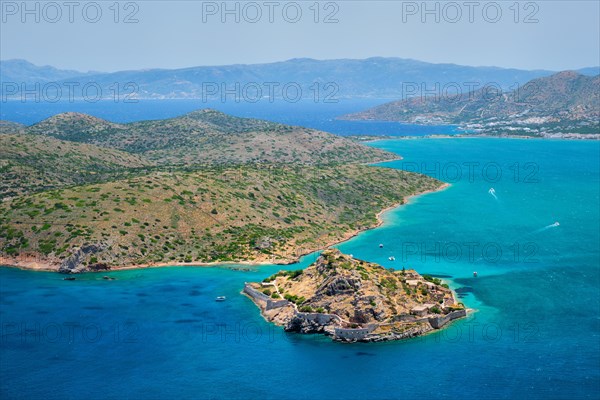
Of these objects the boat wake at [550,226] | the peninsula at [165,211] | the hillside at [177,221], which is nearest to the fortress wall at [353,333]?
the peninsula at [165,211]

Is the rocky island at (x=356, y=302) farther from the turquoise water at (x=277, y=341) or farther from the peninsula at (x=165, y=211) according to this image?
the peninsula at (x=165, y=211)

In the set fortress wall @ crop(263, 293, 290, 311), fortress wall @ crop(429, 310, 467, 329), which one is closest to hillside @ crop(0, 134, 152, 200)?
fortress wall @ crop(263, 293, 290, 311)

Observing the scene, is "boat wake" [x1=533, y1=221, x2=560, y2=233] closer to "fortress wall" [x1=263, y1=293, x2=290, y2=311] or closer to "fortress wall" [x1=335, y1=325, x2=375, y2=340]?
"fortress wall" [x1=263, y1=293, x2=290, y2=311]

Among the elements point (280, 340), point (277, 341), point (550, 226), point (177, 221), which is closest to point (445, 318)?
point (280, 340)

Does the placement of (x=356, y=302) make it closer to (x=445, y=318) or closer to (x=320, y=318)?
(x=320, y=318)

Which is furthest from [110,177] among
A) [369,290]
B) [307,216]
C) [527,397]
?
[527,397]
